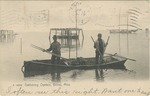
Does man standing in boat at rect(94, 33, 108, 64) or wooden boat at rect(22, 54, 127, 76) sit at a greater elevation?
man standing in boat at rect(94, 33, 108, 64)

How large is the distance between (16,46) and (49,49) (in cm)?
8

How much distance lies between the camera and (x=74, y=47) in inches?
27.7

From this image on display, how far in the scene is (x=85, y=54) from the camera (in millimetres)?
704

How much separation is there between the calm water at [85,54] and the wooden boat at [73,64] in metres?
0.01

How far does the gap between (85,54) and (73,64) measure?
40 millimetres

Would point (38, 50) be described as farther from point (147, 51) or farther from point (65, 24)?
point (147, 51)

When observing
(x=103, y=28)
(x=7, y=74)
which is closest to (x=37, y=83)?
(x=7, y=74)

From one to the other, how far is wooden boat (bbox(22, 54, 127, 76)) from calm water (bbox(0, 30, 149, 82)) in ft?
0.03

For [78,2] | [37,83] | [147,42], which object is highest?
[78,2]

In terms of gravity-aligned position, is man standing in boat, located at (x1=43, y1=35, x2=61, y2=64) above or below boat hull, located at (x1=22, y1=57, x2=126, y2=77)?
above

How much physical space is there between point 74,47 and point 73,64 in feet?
0.14

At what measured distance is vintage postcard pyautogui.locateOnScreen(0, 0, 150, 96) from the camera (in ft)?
2.29

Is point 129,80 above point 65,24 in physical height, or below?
below

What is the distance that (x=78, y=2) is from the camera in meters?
0.70
